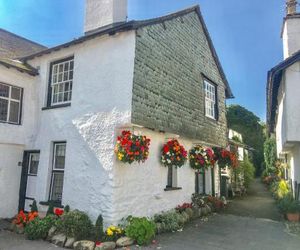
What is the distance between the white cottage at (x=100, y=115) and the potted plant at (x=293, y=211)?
392cm

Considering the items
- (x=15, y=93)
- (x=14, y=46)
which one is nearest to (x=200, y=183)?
(x=15, y=93)

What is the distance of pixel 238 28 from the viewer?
13477mm

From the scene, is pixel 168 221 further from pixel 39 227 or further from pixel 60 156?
pixel 60 156

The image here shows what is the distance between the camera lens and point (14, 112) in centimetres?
1152

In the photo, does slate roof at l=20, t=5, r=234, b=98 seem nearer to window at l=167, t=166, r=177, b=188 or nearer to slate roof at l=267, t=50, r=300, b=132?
slate roof at l=267, t=50, r=300, b=132

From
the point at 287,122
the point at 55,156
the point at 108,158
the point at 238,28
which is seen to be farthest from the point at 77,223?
the point at 238,28

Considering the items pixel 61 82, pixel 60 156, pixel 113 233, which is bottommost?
pixel 113 233

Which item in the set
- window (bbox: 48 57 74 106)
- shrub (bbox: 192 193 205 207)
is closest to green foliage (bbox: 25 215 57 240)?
window (bbox: 48 57 74 106)

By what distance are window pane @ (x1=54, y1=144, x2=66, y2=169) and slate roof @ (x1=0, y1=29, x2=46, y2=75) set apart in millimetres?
3193

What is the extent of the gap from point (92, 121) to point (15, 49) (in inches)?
261

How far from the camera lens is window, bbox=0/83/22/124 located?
11125 mm

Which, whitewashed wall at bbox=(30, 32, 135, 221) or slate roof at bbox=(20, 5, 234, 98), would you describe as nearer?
whitewashed wall at bbox=(30, 32, 135, 221)

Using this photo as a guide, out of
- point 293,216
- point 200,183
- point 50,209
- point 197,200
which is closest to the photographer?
point 50,209

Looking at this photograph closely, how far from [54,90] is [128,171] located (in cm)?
450
